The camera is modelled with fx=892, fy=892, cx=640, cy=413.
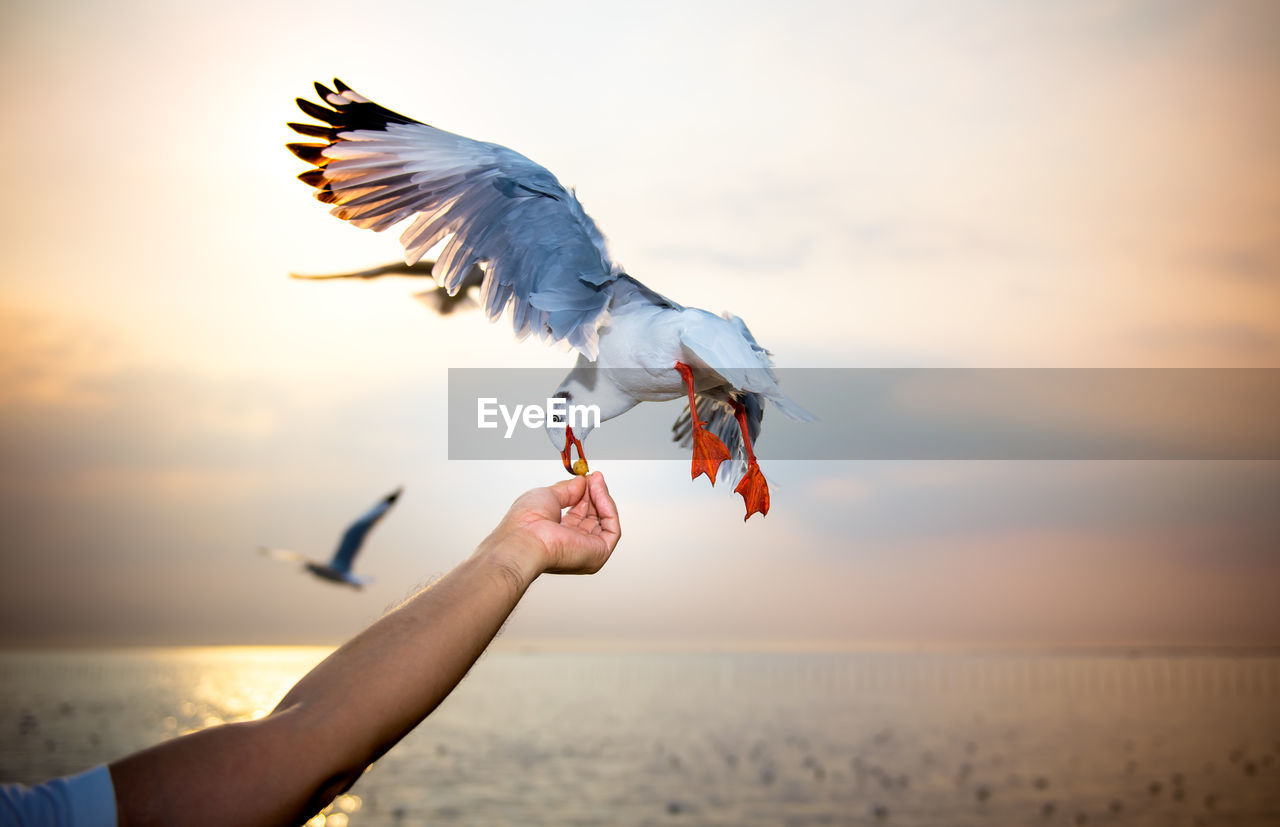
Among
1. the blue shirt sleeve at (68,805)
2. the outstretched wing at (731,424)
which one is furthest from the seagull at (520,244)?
the blue shirt sleeve at (68,805)

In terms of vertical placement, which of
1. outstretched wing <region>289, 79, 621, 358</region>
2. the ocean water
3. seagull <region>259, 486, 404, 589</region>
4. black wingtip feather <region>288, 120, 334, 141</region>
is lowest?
the ocean water

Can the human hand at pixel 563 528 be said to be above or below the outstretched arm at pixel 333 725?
above

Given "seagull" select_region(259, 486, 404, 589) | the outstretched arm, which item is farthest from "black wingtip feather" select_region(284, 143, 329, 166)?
"seagull" select_region(259, 486, 404, 589)

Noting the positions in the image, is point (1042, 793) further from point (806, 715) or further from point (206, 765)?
point (206, 765)

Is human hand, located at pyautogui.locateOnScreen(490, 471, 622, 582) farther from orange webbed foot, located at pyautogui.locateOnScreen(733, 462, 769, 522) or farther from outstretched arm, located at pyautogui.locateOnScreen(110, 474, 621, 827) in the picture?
orange webbed foot, located at pyautogui.locateOnScreen(733, 462, 769, 522)

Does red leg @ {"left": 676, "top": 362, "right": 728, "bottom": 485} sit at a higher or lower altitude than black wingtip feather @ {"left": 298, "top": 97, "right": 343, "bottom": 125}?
lower

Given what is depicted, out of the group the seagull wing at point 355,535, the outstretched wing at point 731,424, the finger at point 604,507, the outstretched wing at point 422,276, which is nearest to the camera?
the finger at point 604,507

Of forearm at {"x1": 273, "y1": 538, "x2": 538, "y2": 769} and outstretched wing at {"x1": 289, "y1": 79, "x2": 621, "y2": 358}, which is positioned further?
outstretched wing at {"x1": 289, "y1": 79, "x2": 621, "y2": 358}

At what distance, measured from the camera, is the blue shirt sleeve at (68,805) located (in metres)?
0.67

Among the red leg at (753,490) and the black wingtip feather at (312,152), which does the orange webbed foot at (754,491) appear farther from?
the black wingtip feather at (312,152)

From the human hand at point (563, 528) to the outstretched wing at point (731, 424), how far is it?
1.29 meters

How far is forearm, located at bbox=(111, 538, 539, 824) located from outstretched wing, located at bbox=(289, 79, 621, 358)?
1613 mm

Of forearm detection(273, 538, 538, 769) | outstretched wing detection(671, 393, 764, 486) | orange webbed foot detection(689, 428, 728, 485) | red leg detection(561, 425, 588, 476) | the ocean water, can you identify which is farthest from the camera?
the ocean water

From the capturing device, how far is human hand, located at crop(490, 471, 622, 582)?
48.1 inches
